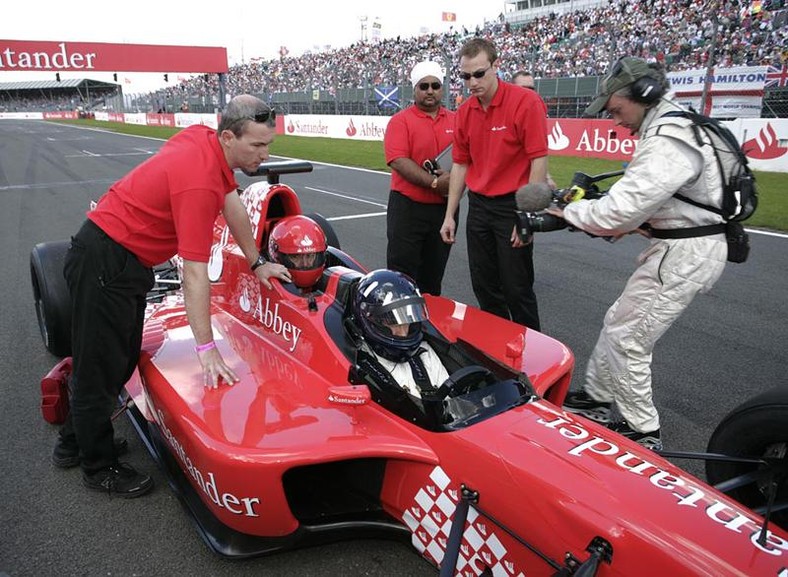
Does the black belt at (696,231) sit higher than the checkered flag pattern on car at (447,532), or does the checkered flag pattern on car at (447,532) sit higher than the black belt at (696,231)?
the black belt at (696,231)

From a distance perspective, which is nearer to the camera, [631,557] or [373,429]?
[631,557]

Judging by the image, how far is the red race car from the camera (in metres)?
1.93

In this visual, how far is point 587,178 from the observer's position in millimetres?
3221

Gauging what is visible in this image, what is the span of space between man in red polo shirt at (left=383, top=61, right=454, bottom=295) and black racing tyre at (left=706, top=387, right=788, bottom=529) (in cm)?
252

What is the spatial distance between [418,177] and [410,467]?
2.48 meters

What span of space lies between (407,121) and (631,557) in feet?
11.3

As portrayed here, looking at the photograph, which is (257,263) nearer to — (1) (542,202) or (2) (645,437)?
(1) (542,202)

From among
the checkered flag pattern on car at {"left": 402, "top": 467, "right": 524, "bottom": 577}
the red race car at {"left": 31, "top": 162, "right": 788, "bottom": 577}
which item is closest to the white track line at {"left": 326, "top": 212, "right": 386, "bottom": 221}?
the red race car at {"left": 31, "top": 162, "right": 788, "bottom": 577}

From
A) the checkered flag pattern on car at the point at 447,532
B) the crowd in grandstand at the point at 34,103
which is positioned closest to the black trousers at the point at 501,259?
the checkered flag pattern on car at the point at 447,532

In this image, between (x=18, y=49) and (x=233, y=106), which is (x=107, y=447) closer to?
(x=233, y=106)

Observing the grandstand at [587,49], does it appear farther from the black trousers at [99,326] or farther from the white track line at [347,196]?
the black trousers at [99,326]

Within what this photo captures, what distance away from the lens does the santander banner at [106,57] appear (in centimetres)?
4447

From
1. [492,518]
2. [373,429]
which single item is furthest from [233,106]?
[492,518]

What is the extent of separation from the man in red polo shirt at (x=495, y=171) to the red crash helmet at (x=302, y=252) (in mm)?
1138
